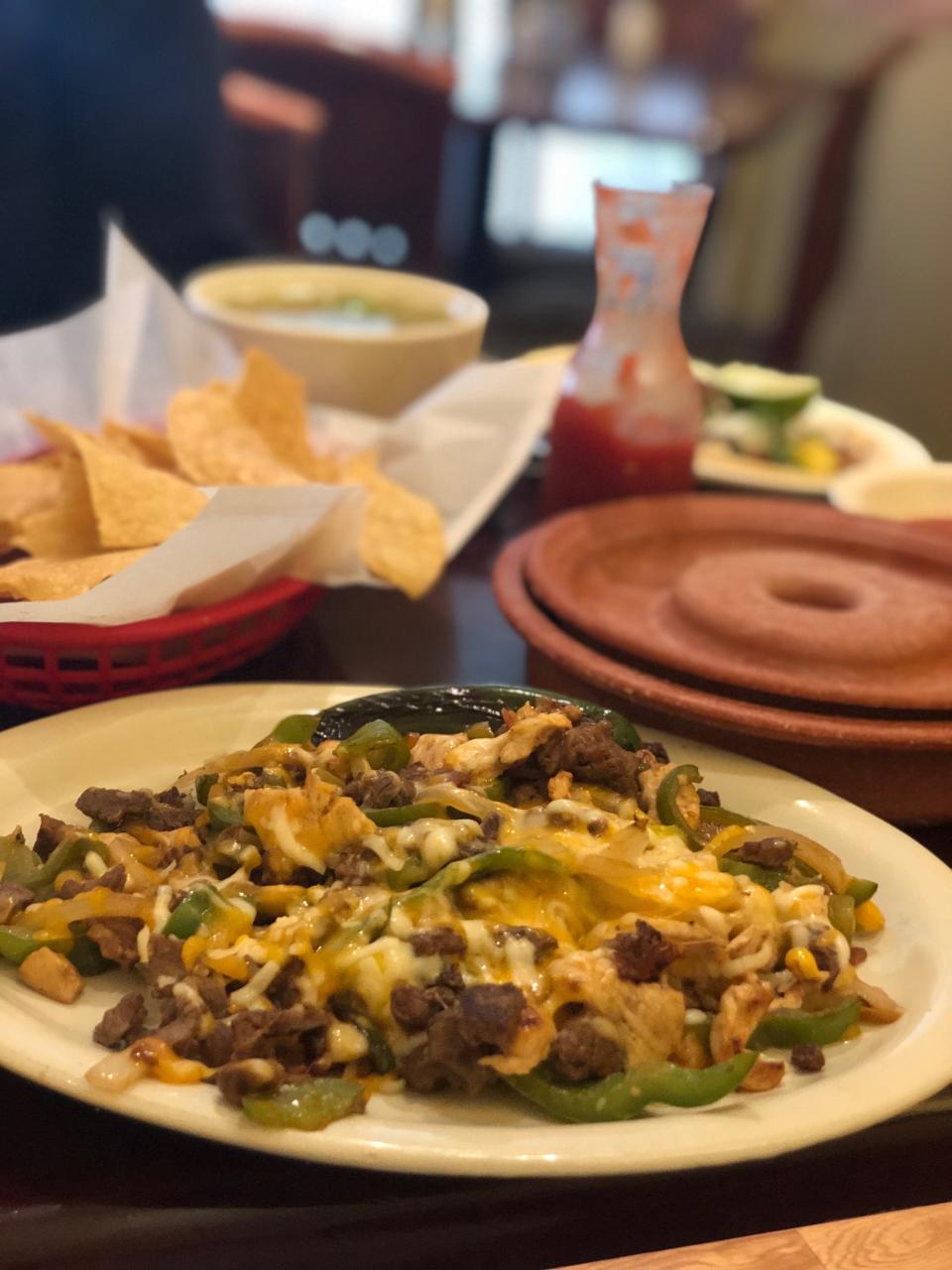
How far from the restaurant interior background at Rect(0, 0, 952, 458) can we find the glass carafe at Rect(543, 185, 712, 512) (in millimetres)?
3481

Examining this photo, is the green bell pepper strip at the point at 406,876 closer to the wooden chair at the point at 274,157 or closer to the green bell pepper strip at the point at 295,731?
the green bell pepper strip at the point at 295,731

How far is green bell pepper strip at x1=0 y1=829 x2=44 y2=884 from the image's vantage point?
1030mm

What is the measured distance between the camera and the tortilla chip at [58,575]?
125 centimetres

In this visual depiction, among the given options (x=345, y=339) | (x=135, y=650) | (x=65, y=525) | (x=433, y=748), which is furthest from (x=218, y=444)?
(x=433, y=748)

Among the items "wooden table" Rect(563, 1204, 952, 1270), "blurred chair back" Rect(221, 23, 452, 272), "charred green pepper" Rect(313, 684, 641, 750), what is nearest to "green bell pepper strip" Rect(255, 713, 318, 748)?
"charred green pepper" Rect(313, 684, 641, 750)

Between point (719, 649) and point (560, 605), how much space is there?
186 millimetres

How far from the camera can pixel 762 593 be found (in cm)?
147

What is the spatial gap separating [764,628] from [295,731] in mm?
527

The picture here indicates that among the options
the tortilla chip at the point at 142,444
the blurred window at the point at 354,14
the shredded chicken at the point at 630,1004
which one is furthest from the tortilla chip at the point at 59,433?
the blurred window at the point at 354,14

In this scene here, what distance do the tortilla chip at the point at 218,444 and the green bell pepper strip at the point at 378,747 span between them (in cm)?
52

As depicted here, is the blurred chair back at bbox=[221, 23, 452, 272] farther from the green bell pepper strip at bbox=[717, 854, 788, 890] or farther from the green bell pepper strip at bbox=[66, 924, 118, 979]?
the green bell pepper strip at bbox=[66, 924, 118, 979]

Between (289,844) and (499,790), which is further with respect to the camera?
(499,790)

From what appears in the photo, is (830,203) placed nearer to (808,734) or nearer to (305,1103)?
(808,734)

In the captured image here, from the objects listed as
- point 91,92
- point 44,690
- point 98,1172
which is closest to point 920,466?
point 44,690
